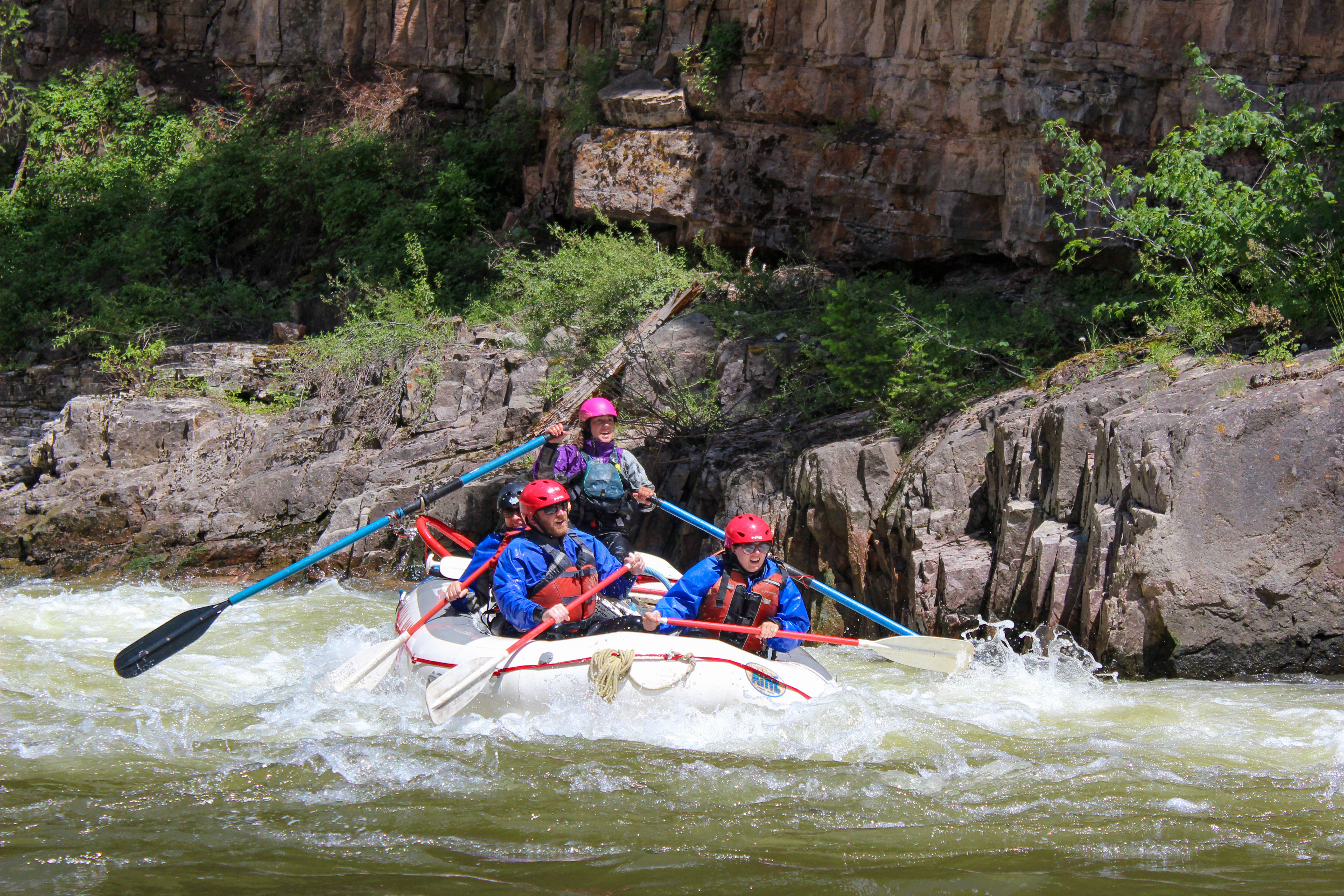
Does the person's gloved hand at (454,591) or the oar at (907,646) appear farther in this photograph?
the person's gloved hand at (454,591)

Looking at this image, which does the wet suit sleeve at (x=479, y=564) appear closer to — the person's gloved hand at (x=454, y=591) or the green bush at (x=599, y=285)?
the person's gloved hand at (x=454, y=591)

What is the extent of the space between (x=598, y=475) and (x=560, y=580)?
1463 millimetres

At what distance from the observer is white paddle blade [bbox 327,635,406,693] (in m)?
5.24

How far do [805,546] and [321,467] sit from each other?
4.86 m

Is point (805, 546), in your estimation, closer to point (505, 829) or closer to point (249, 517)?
point (505, 829)

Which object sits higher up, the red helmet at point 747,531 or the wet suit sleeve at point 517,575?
the red helmet at point 747,531

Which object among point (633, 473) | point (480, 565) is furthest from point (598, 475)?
point (480, 565)

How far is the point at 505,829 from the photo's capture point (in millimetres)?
3459

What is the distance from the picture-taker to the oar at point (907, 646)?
4973 mm

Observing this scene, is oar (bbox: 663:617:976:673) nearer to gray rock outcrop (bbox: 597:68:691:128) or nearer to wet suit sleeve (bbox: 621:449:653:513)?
wet suit sleeve (bbox: 621:449:653:513)

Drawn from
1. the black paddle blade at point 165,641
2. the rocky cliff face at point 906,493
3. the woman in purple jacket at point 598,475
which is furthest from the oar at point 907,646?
the black paddle blade at point 165,641

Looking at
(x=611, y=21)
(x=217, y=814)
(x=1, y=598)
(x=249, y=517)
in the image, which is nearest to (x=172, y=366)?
(x=249, y=517)

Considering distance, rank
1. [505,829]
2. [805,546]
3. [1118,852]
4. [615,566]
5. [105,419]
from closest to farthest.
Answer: [1118,852] < [505,829] < [615,566] < [805,546] < [105,419]

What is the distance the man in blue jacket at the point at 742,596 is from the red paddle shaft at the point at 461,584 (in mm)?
922
